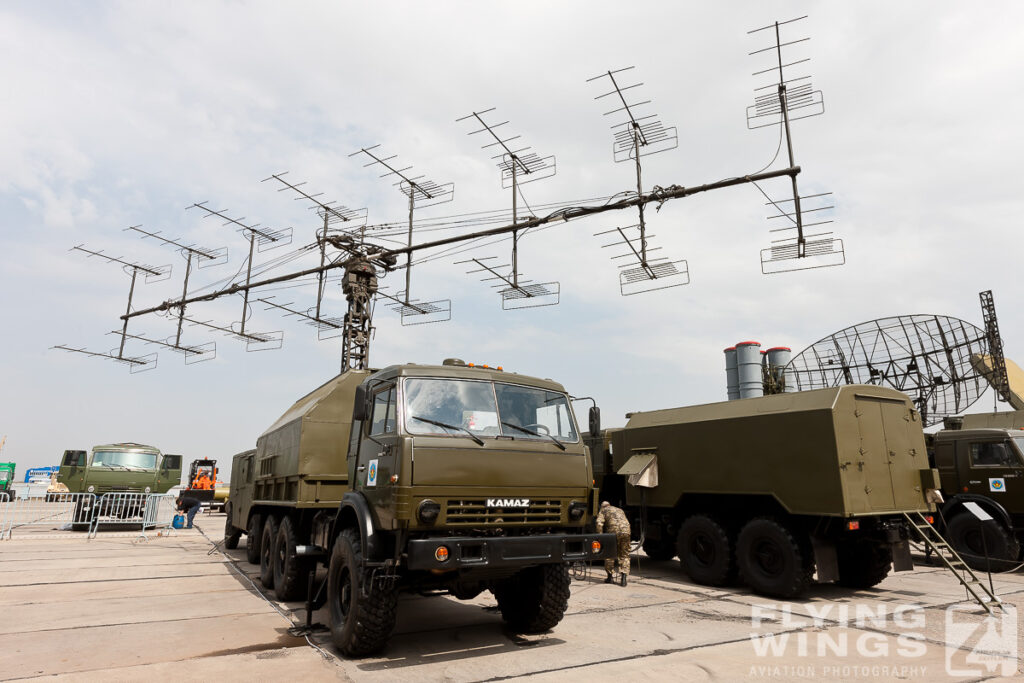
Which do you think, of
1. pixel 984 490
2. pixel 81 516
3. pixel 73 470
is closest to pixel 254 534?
pixel 81 516

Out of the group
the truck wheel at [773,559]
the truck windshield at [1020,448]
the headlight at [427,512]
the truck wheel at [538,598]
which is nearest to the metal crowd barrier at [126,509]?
the truck wheel at [538,598]

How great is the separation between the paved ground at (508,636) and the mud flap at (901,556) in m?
0.44

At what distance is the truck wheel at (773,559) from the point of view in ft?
27.2

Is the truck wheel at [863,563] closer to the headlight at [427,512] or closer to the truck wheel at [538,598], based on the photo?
the truck wheel at [538,598]

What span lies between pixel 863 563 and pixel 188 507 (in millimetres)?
18368

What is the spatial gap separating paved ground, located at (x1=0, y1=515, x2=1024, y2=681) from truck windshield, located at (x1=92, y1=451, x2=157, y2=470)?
9.78 meters

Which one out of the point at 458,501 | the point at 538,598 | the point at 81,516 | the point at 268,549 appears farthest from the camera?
the point at 81,516

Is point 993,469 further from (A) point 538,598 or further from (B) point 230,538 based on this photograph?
(B) point 230,538

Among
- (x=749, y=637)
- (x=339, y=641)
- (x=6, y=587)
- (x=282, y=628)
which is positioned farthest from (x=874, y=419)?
(x=6, y=587)

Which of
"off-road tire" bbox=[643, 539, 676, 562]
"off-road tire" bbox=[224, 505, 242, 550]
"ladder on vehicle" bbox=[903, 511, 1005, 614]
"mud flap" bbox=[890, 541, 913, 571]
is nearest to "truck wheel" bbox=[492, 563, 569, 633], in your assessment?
"ladder on vehicle" bbox=[903, 511, 1005, 614]

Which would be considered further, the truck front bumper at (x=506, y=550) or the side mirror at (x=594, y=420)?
the side mirror at (x=594, y=420)

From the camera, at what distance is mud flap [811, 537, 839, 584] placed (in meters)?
8.29

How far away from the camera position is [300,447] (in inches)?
305

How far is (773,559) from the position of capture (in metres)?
8.70
